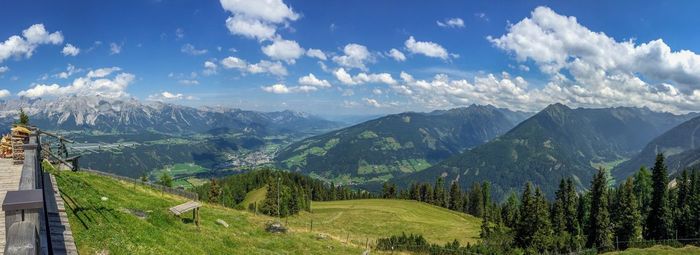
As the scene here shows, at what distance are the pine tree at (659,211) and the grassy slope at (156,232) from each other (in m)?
77.2

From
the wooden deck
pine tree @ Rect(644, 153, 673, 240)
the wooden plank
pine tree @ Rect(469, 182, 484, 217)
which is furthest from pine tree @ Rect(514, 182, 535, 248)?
pine tree @ Rect(469, 182, 484, 217)

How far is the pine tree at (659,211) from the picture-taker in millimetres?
85625

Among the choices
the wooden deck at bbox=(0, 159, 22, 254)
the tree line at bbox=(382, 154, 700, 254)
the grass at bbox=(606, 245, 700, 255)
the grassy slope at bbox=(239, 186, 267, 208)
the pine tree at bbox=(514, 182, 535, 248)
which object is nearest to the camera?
the wooden deck at bbox=(0, 159, 22, 254)

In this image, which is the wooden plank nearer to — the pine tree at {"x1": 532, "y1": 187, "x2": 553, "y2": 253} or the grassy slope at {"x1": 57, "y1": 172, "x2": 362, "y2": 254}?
the grassy slope at {"x1": 57, "y1": 172, "x2": 362, "y2": 254}

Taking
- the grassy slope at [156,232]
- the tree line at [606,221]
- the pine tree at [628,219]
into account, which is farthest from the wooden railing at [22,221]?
the pine tree at [628,219]

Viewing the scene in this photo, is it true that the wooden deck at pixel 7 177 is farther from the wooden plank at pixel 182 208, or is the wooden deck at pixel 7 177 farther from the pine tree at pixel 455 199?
the pine tree at pixel 455 199

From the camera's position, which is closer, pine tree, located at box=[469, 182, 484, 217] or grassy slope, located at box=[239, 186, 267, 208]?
grassy slope, located at box=[239, 186, 267, 208]

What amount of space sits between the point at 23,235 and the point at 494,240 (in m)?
84.9

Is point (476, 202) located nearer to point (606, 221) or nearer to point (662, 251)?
point (606, 221)

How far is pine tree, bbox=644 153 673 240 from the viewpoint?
85625mm

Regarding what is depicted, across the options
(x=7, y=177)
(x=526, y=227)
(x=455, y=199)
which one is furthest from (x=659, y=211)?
(x=7, y=177)

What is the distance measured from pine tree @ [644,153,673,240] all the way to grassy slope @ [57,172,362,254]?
77.2 m

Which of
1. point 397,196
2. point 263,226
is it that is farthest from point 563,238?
point 397,196

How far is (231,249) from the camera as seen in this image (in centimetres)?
2938
